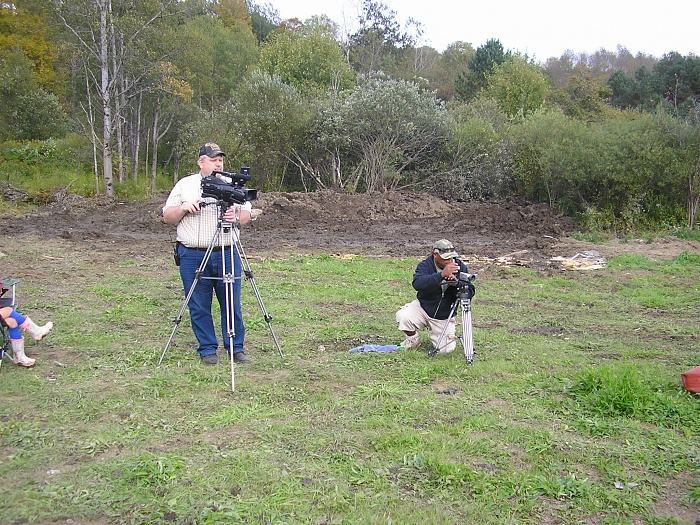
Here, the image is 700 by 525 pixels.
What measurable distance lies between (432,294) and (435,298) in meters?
0.05

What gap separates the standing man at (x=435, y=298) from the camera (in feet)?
20.6

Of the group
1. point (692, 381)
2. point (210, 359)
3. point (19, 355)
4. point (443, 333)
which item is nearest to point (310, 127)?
point (443, 333)

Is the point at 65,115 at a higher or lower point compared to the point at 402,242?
higher

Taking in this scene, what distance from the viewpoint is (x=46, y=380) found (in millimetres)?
5352

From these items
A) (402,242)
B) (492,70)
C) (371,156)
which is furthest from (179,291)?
(492,70)

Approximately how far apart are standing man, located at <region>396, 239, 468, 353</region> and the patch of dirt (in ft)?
22.2

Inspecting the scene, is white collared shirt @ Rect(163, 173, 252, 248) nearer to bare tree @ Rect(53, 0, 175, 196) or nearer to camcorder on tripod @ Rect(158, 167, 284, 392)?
camcorder on tripod @ Rect(158, 167, 284, 392)

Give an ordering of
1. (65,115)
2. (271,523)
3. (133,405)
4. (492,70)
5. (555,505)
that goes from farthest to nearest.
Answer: (492,70) → (65,115) → (133,405) → (555,505) → (271,523)

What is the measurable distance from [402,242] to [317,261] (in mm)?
3762

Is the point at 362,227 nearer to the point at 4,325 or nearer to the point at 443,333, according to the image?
the point at 443,333

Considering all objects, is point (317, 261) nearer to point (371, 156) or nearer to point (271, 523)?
point (271, 523)

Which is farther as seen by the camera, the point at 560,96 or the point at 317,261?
the point at 560,96

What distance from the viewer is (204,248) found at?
590 centimetres

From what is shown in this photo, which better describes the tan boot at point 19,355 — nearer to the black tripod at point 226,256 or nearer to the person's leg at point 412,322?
the black tripod at point 226,256
